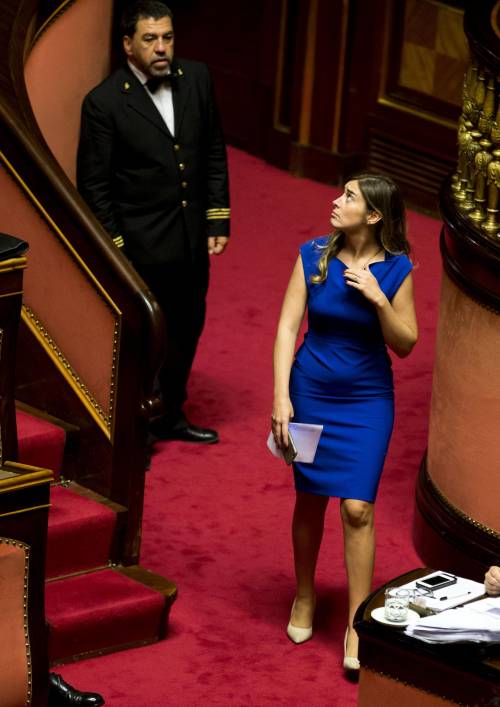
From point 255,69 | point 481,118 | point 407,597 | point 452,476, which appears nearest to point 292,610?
point 452,476

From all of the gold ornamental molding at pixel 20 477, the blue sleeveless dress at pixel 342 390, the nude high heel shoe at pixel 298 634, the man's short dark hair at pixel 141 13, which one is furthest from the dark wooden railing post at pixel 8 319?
the man's short dark hair at pixel 141 13

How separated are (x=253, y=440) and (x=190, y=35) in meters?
4.26

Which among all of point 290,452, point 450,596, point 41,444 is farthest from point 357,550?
point 41,444

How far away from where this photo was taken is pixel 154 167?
616 centimetres

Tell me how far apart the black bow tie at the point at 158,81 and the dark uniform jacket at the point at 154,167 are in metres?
0.02

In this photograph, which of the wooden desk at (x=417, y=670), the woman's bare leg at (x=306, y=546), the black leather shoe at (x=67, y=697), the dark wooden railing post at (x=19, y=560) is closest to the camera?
the wooden desk at (x=417, y=670)

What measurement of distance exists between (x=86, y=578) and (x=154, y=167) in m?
1.62

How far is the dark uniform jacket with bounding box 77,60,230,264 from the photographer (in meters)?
6.05

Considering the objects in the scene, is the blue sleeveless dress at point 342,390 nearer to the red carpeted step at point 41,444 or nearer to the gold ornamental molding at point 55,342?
the gold ornamental molding at point 55,342

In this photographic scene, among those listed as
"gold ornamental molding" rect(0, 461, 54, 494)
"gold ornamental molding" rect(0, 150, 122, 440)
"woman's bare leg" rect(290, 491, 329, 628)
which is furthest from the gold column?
"gold ornamental molding" rect(0, 461, 54, 494)

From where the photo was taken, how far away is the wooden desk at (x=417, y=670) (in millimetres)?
3898

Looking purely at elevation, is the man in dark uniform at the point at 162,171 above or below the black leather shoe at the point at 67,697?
above

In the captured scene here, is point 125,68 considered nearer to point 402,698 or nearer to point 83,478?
point 83,478

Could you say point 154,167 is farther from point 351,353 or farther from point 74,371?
point 351,353
